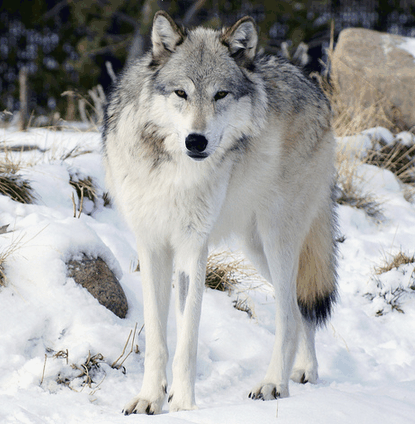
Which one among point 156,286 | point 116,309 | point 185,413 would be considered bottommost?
point 116,309

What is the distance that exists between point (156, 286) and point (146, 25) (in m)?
8.70

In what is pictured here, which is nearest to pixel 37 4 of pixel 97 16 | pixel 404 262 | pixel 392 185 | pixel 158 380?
pixel 97 16

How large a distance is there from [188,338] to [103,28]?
1062 cm

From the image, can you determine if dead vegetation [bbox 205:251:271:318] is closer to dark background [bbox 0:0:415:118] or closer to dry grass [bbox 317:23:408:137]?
dry grass [bbox 317:23:408:137]

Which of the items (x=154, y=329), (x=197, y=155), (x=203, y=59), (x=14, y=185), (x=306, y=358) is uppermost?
(x=203, y=59)

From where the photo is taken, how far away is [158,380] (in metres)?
2.38

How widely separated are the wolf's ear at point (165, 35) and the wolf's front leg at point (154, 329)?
3.19 feet

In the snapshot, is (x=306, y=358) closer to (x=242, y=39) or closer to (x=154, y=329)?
(x=154, y=329)

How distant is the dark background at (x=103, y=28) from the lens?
453 inches

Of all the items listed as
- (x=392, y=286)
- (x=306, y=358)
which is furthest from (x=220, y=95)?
(x=392, y=286)

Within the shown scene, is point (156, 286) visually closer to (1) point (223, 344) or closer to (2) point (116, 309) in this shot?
(2) point (116, 309)

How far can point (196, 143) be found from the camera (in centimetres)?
220

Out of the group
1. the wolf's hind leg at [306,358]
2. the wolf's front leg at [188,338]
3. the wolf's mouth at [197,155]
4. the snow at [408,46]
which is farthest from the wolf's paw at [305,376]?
the snow at [408,46]

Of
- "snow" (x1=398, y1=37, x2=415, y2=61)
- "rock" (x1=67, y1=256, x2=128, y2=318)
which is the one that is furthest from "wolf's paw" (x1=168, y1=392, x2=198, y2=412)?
"snow" (x1=398, y1=37, x2=415, y2=61)
